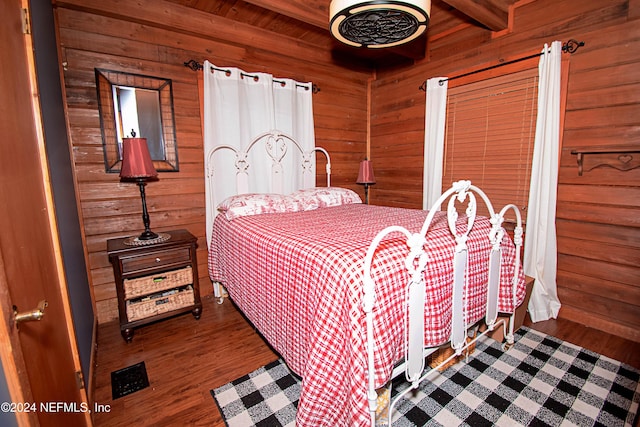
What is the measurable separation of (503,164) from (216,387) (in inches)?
112

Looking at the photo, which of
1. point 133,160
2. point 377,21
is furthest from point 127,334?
point 377,21

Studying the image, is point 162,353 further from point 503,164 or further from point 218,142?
point 503,164

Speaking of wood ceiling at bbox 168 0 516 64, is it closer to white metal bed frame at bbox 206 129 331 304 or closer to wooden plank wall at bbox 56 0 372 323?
wooden plank wall at bbox 56 0 372 323

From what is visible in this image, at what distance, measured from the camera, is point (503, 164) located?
2682 mm

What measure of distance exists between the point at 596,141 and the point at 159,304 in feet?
11.3

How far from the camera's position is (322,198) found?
2.93 meters

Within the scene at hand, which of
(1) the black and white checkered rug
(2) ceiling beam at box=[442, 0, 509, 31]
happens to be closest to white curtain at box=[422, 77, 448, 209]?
(2) ceiling beam at box=[442, 0, 509, 31]

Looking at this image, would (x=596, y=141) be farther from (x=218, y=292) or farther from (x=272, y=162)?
(x=218, y=292)

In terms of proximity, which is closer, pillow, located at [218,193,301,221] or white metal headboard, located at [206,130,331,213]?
pillow, located at [218,193,301,221]

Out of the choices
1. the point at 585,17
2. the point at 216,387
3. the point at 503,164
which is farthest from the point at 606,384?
the point at 585,17

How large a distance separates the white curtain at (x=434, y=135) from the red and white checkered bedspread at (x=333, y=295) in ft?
3.89

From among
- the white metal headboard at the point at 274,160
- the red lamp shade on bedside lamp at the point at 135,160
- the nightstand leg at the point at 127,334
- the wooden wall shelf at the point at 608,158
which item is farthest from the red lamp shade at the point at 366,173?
the nightstand leg at the point at 127,334

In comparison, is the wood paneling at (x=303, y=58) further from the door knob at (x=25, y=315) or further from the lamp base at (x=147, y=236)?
the door knob at (x=25, y=315)

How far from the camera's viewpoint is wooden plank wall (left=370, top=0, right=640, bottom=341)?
2.02 meters
